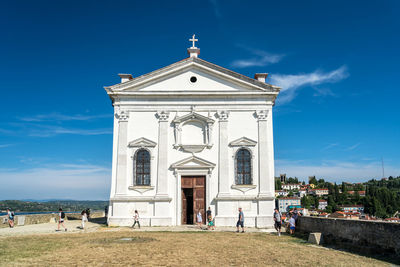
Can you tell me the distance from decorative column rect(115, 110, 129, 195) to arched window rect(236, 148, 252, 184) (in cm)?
729

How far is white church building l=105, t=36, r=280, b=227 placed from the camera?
21.0 m

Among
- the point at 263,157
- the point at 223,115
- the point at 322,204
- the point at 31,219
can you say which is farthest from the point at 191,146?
the point at 322,204

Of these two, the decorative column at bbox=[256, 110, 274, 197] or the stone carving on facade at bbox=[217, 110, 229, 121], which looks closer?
the decorative column at bbox=[256, 110, 274, 197]

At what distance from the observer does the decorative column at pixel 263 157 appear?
2123 cm

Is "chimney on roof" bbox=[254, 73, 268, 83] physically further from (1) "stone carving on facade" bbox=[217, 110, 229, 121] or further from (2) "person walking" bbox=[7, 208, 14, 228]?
(2) "person walking" bbox=[7, 208, 14, 228]

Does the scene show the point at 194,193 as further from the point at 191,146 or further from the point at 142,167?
the point at 142,167

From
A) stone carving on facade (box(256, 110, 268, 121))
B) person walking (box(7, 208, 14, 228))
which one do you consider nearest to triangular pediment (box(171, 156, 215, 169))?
stone carving on facade (box(256, 110, 268, 121))

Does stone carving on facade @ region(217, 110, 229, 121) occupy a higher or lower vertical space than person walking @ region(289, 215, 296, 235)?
higher

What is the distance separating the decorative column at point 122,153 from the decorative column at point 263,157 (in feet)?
28.5

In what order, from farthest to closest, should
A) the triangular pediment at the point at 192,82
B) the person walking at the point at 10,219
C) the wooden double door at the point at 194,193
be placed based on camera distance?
the triangular pediment at the point at 192,82 → the wooden double door at the point at 194,193 → the person walking at the point at 10,219

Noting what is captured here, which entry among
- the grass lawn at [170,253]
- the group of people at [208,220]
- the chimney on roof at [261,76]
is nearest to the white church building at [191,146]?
the chimney on roof at [261,76]

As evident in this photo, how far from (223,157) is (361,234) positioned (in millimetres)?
10810

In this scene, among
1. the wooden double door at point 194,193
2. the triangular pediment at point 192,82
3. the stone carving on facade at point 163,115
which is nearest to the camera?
the wooden double door at point 194,193

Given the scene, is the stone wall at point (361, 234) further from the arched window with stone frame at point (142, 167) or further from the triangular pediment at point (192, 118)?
the arched window with stone frame at point (142, 167)
